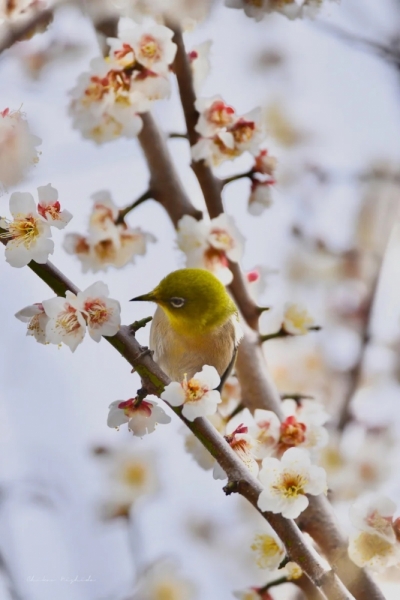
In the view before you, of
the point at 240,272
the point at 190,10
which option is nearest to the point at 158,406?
the point at 240,272

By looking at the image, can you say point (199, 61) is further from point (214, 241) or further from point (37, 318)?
point (37, 318)

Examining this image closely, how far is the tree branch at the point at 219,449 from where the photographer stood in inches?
55.0

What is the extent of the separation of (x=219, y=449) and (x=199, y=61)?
1.63 metres

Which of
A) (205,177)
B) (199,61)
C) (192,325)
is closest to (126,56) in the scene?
(199,61)

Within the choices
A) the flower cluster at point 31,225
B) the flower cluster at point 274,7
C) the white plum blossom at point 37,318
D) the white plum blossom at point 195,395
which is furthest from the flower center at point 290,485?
the flower cluster at point 274,7

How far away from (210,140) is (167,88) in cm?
→ 26

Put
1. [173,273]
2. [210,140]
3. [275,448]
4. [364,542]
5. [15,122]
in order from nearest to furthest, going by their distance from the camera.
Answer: [15,122], [364,542], [173,273], [275,448], [210,140]

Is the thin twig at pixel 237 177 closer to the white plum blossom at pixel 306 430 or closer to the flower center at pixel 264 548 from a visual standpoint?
the white plum blossom at pixel 306 430

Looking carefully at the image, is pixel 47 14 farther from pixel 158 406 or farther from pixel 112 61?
pixel 158 406

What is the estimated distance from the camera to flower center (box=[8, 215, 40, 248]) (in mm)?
1431

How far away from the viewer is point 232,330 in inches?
91.7

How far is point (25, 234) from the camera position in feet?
4.82

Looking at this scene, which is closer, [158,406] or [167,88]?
[158,406]

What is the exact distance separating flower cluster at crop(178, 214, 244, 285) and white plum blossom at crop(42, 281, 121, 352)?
99 cm
